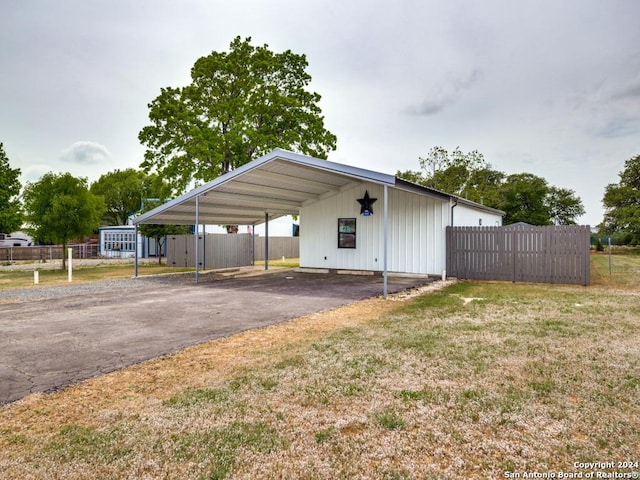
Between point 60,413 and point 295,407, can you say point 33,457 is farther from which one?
point 295,407

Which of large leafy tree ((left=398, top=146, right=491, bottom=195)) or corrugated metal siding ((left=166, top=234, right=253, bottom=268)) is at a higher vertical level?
large leafy tree ((left=398, top=146, right=491, bottom=195))

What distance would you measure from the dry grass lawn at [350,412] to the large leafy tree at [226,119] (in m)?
16.3

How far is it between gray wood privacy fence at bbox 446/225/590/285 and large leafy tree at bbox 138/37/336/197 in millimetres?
11707

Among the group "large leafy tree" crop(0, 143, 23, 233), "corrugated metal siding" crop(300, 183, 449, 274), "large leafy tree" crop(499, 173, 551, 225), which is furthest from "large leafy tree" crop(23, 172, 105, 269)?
"large leafy tree" crop(499, 173, 551, 225)

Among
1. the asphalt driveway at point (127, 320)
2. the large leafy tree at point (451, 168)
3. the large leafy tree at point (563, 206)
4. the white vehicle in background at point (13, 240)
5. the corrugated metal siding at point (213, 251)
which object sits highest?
the large leafy tree at point (451, 168)

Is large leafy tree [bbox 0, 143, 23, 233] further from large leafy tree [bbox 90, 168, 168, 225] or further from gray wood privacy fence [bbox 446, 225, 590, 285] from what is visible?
gray wood privacy fence [bbox 446, 225, 590, 285]

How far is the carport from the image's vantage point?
30.8 feet

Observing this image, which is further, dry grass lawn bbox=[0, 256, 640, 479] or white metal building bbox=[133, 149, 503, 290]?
white metal building bbox=[133, 149, 503, 290]

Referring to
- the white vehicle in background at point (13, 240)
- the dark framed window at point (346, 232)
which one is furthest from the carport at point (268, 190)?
the white vehicle in background at point (13, 240)

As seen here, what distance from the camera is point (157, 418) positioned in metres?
2.80

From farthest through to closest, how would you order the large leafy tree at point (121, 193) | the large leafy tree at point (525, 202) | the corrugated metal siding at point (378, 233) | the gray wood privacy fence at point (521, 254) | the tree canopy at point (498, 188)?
1. the large leafy tree at point (121, 193)
2. the large leafy tree at point (525, 202)
3. the tree canopy at point (498, 188)
4. the corrugated metal siding at point (378, 233)
5. the gray wood privacy fence at point (521, 254)

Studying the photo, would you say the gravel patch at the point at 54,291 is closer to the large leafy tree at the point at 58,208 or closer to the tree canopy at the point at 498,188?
the large leafy tree at the point at 58,208

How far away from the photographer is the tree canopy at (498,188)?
116 feet

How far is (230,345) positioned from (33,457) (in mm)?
2591
